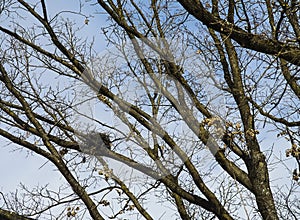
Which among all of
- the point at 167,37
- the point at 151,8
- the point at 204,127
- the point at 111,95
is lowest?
the point at 204,127

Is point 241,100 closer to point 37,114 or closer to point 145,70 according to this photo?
point 145,70

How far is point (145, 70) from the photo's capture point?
585cm

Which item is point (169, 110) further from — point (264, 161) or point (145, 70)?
point (264, 161)

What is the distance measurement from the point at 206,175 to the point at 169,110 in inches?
35.5

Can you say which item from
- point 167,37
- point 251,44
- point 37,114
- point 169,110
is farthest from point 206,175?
point 251,44

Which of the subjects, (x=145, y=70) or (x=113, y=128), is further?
(x=145, y=70)

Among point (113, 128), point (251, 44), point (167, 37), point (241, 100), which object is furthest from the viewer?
point (167, 37)

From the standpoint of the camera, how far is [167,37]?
5.60 metres

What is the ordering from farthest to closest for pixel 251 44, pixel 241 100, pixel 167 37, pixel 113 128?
pixel 167 37 → pixel 113 128 → pixel 241 100 → pixel 251 44

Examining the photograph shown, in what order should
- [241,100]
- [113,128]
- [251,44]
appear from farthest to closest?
1. [113,128]
2. [241,100]
3. [251,44]

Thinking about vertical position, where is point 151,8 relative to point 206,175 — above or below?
above

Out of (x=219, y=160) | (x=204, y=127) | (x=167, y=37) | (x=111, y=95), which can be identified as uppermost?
(x=167, y=37)

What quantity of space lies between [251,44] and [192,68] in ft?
8.02

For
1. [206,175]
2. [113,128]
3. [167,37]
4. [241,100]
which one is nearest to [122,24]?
[167,37]
